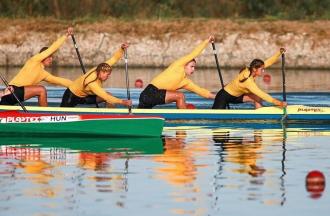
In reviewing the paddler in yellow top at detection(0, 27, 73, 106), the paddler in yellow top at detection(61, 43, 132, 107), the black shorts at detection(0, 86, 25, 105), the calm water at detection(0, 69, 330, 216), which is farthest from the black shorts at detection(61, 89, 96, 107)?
the calm water at detection(0, 69, 330, 216)

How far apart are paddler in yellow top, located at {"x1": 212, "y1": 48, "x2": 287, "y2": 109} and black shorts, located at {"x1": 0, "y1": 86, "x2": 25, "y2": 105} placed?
4335mm

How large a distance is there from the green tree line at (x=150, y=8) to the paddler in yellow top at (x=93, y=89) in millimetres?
32966

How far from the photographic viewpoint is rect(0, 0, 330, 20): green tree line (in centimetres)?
6756

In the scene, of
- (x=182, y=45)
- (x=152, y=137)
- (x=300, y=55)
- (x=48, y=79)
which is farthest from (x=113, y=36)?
(x=152, y=137)

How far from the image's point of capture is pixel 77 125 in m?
30.8

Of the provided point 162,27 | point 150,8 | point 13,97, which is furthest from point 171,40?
point 13,97

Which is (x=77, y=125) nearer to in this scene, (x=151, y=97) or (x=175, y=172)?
(x=151, y=97)

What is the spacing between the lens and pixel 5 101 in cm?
3438

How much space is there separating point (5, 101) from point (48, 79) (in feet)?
3.94

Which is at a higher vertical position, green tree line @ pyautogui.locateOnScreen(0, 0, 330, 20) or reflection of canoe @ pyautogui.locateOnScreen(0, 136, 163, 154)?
green tree line @ pyautogui.locateOnScreen(0, 0, 330, 20)

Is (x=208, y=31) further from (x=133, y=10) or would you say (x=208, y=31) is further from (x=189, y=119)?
(x=189, y=119)

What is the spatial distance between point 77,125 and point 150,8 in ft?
125

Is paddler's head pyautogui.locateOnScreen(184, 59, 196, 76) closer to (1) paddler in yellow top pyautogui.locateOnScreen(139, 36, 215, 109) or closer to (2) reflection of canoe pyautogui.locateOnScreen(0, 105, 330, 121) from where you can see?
(1) paddler in yellow top pyautogui.locateOnScreen(139, 36, 215, 109)

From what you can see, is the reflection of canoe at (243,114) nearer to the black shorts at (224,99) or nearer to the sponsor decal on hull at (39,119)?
the black shorts at (224,99)
